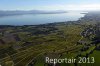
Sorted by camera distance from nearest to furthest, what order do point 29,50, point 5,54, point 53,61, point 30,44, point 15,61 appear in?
point 53,61 → point 15,61 → point 5,54 → point 29,50 → point 30,44

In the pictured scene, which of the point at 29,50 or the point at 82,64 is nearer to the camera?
the point at 82,64

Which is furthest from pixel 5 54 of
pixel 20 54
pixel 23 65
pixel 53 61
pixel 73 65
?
pixel 73 65

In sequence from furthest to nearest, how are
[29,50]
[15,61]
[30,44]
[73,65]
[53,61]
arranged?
[30,44]
[29,50]
[15,61]
[53,61]
[73,65]

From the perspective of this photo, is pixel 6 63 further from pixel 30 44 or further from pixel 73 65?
pixel 30 44

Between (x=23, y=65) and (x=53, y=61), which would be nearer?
(x=53, y=61)

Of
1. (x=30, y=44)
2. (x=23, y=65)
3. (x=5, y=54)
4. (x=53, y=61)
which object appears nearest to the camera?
(x=53, y=61)

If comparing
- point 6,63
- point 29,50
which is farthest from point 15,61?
point 29,50

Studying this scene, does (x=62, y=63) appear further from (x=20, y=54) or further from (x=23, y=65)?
(x=20, y=54)

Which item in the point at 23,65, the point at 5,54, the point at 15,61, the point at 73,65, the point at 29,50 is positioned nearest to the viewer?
the point at 73,65
